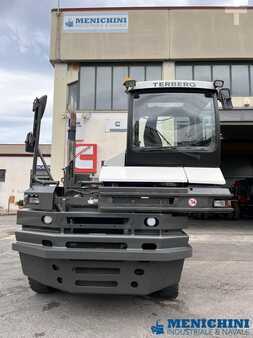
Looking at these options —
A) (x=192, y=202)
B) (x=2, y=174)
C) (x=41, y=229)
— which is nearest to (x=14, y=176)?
(x=2, y=174)

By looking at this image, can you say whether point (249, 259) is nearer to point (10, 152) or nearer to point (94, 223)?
point (94, 223)

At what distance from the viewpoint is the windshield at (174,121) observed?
224 inches

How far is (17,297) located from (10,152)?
102 ft

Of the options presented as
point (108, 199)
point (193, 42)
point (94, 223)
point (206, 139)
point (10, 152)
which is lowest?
point (94, 223)

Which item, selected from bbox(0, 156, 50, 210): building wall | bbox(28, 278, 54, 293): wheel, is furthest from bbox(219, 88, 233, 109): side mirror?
bbox(0, 156, 50, 210): building wall

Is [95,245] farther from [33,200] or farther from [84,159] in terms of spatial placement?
[84,159]

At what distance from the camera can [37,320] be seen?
464cm

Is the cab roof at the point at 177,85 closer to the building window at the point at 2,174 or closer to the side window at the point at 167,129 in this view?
the side window at the point at 167,129

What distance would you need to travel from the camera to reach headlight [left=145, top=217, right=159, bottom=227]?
4.40 m

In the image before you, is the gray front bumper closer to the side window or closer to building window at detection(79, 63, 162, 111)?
the side window

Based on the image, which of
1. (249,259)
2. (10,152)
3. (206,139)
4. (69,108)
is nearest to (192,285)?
(206,139)

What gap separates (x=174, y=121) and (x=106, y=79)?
17.0 metres

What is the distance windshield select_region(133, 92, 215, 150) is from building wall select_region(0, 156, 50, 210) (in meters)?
29.5

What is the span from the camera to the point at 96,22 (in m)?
22.1
